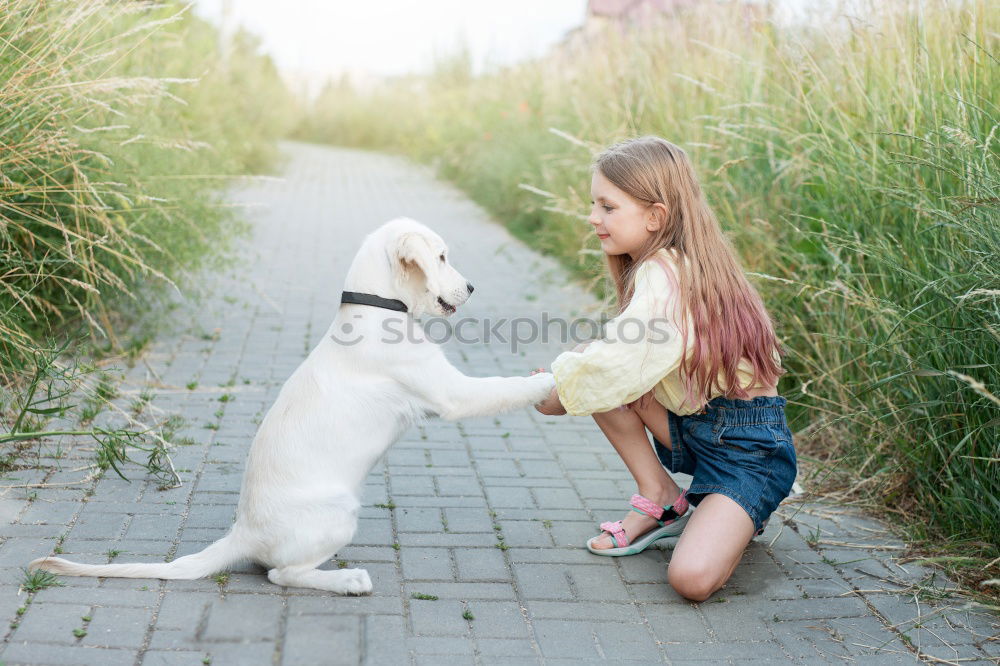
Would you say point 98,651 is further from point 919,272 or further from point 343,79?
point 343,79

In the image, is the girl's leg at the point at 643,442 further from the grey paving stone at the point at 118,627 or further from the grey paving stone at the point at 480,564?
the grey paving stone at the point at 118,627

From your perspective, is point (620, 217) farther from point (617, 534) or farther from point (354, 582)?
point (354, 582)

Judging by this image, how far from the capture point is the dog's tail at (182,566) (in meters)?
2.98

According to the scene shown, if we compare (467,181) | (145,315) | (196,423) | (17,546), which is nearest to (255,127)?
(467,181)

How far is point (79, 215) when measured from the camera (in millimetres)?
4836

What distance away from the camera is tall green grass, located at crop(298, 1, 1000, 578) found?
3.41 meters

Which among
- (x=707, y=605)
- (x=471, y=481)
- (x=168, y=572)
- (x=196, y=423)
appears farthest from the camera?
(x=196, y=423)

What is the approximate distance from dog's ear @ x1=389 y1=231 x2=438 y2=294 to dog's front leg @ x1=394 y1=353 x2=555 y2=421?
29 centimetres

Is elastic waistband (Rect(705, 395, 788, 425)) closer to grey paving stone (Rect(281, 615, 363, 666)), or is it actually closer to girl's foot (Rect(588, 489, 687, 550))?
girl's foot (Rect(588, 489, 687, 550))

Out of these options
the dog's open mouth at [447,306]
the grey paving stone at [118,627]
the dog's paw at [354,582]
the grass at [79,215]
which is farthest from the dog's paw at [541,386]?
the grass at [79,215]

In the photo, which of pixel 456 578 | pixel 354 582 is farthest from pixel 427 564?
pixel 354 582

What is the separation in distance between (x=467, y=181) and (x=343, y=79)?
1527 cm

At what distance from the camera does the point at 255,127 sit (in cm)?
1742

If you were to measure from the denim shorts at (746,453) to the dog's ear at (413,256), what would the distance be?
3.82ft
